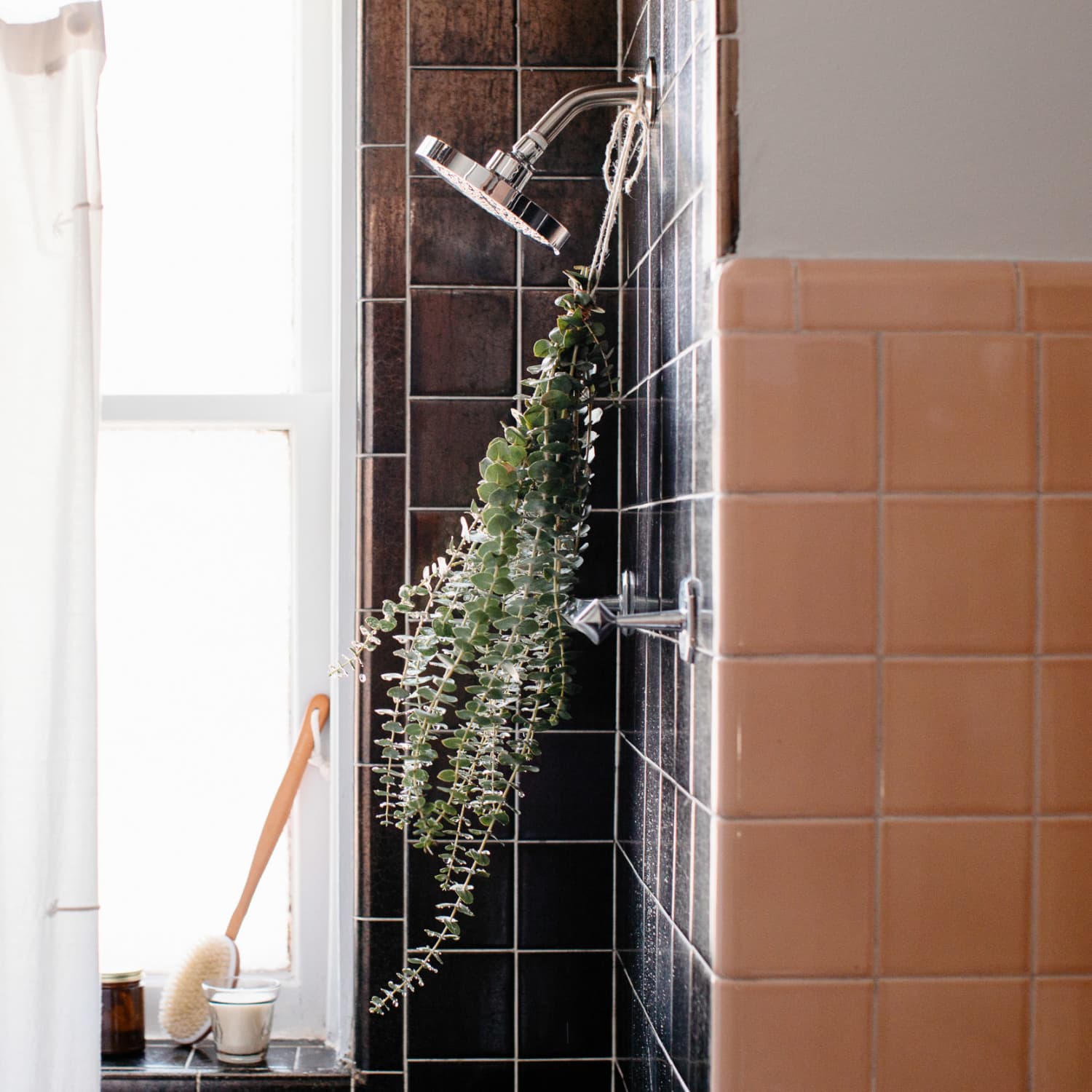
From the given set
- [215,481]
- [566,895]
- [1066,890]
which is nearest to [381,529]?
[215,481]

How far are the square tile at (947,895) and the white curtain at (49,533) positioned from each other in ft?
2.88

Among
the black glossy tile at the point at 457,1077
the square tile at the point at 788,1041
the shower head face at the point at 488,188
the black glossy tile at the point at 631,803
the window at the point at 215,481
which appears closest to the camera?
the square tile at the point at 788,1041

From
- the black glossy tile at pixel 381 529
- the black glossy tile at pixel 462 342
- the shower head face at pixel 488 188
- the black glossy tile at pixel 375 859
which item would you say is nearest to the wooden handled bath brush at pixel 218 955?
the black glossy tile at pixel 375 859

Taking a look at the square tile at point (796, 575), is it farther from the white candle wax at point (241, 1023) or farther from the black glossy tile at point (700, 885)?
the white candle wax at point (241, 1023)

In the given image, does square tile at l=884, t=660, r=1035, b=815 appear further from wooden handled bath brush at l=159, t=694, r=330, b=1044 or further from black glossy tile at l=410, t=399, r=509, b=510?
wooden handled bath brush at l=159, t=694, r=330, b=1044

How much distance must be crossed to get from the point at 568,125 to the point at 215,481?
0.66 m

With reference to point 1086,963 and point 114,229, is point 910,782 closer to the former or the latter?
point 1086,963

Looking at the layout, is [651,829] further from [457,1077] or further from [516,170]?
[516,170]

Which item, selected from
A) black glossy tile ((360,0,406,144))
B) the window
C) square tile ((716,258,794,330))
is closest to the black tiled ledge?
the window

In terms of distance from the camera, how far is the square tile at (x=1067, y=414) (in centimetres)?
76

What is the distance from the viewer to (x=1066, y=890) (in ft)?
2.48

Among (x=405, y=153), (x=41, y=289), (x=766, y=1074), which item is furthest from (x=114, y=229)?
(x=766, y=1074)

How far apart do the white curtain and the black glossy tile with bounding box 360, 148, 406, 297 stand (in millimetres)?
310

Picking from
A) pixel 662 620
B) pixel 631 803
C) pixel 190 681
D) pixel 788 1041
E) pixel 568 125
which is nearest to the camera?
pixel 788 1041
